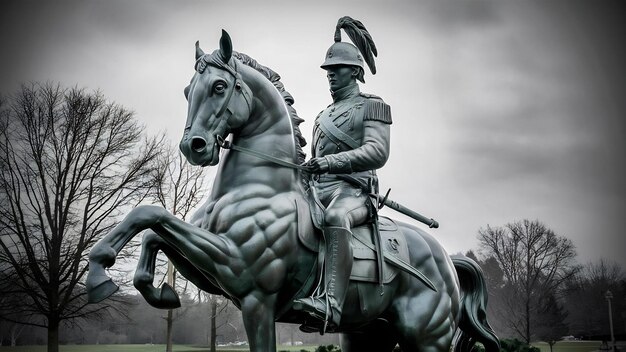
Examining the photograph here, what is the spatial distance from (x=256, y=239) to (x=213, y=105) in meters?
1.29

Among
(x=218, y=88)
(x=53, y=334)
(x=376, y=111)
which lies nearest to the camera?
(x=218, y=88)

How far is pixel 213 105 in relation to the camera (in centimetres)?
583

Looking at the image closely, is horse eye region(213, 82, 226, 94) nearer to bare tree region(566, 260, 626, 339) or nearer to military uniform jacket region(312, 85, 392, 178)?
military uniform jacket region(312, 85, 392, 178)

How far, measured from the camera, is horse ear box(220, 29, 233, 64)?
5.91 meters

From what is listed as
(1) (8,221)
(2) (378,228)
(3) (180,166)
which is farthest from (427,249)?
(3) (180,166)

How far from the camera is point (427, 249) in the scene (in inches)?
286

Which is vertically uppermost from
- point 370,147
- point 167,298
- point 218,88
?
point 218,88

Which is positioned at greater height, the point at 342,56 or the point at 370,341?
the point at 342,56

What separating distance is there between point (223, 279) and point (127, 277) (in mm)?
14313

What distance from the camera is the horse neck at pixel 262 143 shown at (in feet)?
20.0

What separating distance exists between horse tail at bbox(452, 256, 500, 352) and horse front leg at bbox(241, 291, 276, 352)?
3015mm

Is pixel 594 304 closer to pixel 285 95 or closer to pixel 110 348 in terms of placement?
pixel 110 348

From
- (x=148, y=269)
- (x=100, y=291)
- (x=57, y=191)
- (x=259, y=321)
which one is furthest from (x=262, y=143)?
(x=57, y=191)

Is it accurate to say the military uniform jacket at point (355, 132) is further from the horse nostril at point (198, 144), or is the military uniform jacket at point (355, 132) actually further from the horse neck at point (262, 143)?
the horse nostril at point (198, 144)
